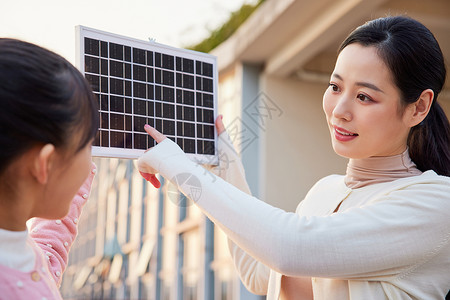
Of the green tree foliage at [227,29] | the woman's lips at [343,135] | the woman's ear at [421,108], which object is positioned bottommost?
the woman's lips at [343,135]

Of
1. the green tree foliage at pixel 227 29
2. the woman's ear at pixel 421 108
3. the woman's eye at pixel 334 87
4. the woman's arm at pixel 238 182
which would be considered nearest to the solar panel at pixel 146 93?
the woman's arm at pixel 238 182

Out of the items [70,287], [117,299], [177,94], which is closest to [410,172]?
[177,94]

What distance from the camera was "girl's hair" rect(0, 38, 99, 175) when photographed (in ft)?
3.05

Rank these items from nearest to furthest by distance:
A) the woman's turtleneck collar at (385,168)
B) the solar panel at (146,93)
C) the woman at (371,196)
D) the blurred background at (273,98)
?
the woman at (371,196) < the solar panel at (146,93) < the woman's turtleneck collar at (385,168) < the blurred background at (273,98)

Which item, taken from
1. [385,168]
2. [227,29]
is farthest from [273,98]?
[385,168]

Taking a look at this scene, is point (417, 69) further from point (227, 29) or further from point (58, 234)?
point (227, 29)

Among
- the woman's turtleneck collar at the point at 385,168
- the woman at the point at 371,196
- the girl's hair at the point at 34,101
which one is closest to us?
the girl's hair at the point at 34,101

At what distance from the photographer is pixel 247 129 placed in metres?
5.58

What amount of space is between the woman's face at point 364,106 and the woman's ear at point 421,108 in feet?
0.08

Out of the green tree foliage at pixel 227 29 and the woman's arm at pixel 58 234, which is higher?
the green tree foliage at pixel 227 29

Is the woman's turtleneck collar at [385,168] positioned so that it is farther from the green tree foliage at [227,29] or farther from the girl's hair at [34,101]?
the green tree foliage at [227,29]

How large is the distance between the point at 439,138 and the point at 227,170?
580 millimetres

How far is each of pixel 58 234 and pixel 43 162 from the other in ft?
1.51

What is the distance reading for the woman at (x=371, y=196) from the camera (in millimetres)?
1312
